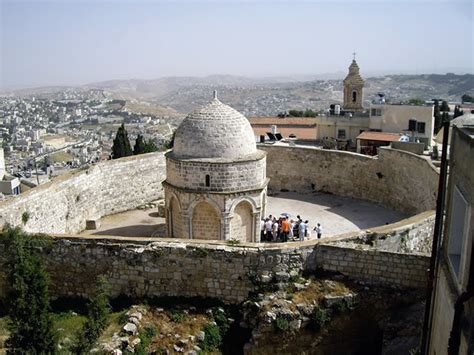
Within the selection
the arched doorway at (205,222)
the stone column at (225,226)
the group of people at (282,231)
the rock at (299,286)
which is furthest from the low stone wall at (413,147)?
the rock at (299,286)

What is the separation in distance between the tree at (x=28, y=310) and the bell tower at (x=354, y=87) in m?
35.0

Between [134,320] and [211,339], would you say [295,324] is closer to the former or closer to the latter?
[211,339]

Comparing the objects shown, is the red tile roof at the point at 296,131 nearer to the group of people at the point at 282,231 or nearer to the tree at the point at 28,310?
the group of people at the point at 282,231

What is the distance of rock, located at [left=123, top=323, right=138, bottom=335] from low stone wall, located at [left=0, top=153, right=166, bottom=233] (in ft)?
20.1

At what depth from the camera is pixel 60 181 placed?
745 inches

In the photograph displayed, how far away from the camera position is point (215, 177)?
1627 centimetres

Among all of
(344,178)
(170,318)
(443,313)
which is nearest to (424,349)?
(443,313)

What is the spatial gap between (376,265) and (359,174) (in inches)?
460

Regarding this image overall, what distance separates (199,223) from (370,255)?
21.2 ft

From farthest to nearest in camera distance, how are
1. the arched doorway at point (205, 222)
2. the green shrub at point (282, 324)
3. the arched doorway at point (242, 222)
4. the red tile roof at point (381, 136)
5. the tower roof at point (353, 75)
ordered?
1. the tower roof at point (353, 75)
2. the red tile roof at point (381, 136)
3. the arched doorway at point (242, 222)
4. the arched doorway at point (205, 222)
5. the green shrub at point (282, 324)

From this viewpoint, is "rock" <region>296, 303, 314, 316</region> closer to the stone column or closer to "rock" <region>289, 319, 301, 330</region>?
"rock" <region>289, 319, 301, 330</region>

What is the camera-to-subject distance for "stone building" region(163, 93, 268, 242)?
16.3 metres

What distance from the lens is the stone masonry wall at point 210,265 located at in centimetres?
1228

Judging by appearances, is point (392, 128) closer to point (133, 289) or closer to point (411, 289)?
point (411, 289)
